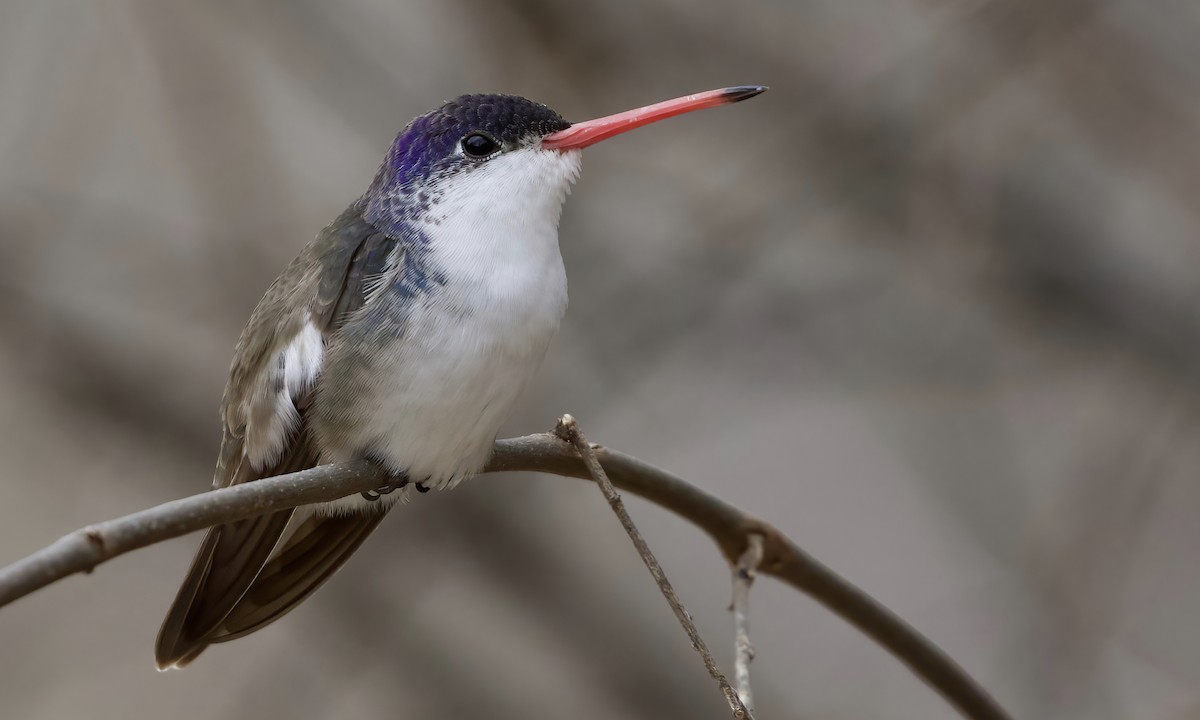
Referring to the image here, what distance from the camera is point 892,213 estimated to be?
16.3 ft

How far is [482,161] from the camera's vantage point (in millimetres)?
2811

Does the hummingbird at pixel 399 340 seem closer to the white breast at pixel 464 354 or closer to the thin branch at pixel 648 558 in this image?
the white breast at pixel 464 354

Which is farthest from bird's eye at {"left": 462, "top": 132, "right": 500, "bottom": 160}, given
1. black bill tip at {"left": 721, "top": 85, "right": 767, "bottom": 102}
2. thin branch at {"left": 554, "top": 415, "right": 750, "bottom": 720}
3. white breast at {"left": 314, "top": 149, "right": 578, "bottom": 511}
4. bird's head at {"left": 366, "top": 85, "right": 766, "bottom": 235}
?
thin branch at {"left": 554, "top": 415, "right": 750, "bottom": 720}

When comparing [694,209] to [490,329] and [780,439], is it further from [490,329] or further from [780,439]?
[490,329]

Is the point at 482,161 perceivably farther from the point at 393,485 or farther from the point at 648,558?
the point at 648,558

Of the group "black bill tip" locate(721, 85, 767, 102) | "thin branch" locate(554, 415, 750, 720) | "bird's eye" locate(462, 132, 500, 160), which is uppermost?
"bird's eye" locate(462, 132, 500, 160)

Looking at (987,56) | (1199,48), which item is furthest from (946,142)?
(1199,48)

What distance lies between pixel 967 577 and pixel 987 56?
234 centimetres

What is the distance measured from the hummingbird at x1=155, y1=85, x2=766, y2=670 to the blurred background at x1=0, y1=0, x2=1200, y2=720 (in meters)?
2.03

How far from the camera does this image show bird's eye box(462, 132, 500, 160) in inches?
112

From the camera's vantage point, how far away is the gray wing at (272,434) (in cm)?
259

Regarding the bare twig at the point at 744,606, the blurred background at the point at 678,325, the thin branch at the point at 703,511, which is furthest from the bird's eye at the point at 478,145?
the blurred background at the point at 678,325

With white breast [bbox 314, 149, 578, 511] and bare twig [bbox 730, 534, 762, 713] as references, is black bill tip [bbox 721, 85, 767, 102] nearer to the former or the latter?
white breast [bbox 314, 149, 578, 511]

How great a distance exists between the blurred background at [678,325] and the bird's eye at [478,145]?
206cm
